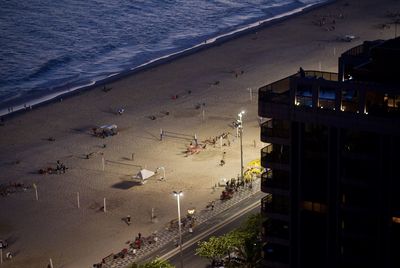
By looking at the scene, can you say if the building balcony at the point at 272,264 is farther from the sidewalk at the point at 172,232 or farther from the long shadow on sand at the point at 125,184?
the long shadow on sand at the point at 125,184

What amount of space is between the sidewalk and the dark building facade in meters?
20.8

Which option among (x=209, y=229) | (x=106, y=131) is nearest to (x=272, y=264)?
(x=209, y=229)

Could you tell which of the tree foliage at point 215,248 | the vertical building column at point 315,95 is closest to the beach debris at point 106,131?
the tree foliage at point 215,248

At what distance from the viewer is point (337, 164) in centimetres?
5419

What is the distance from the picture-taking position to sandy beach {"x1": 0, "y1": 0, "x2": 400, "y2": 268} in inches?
3319

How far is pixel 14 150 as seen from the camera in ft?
366

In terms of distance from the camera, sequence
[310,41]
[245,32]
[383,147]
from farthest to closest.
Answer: [245,32]
[310,41]
[383,147]

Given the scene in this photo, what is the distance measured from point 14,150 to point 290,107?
210 ft

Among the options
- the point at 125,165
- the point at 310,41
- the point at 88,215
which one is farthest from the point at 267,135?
the point at 310,41

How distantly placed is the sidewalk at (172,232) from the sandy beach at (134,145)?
1935 mm

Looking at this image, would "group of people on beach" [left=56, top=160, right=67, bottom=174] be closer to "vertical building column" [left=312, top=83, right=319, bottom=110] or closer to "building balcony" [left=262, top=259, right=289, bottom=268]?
"building balcony" [left=262, top=259, right=289, bottom=268]

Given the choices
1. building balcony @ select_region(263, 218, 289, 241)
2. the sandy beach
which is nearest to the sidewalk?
the sandy beach

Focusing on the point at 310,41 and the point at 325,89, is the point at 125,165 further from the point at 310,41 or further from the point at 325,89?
the point at 310,41

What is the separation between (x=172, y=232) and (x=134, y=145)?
94.5 ft
